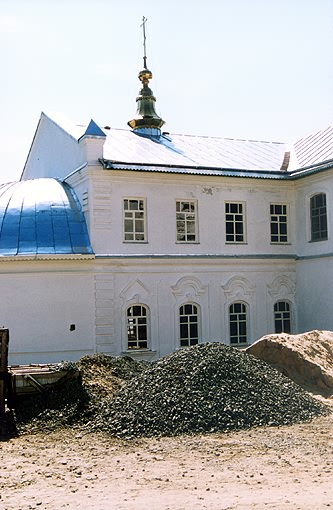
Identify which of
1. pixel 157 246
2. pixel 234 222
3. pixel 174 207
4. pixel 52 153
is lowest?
pixel 157 246

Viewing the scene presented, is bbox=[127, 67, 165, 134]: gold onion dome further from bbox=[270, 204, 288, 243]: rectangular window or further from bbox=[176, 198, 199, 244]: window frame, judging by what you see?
bbox=[270, 204, 288, 243]: rectangular window

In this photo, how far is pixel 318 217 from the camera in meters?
21.4

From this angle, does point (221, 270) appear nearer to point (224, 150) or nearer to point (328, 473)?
point (224, 150)

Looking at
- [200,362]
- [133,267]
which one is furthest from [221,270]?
[200,362]

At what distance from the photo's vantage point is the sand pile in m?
14.3

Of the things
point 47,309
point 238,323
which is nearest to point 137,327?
point 47,309

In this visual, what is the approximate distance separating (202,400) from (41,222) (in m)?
9.72

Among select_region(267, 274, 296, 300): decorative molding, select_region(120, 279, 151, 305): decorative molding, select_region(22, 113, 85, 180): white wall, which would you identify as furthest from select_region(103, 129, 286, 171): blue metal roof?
select_region(267, 274, 296, 300): decorative molding

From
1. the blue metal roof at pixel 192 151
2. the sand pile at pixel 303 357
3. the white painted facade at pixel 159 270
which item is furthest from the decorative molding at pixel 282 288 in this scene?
the sand pile at pixel 303 357

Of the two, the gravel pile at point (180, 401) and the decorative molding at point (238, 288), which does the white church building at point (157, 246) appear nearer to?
the decorative molding at point (238, 288)

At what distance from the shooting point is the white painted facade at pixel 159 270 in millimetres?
18484

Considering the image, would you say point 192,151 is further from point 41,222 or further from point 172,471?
point 172,471

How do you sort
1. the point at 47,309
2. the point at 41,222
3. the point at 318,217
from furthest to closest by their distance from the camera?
the point at 318,217 < the point at 41,222 < the point at 47,309

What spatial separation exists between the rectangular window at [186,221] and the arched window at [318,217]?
13.9ft
